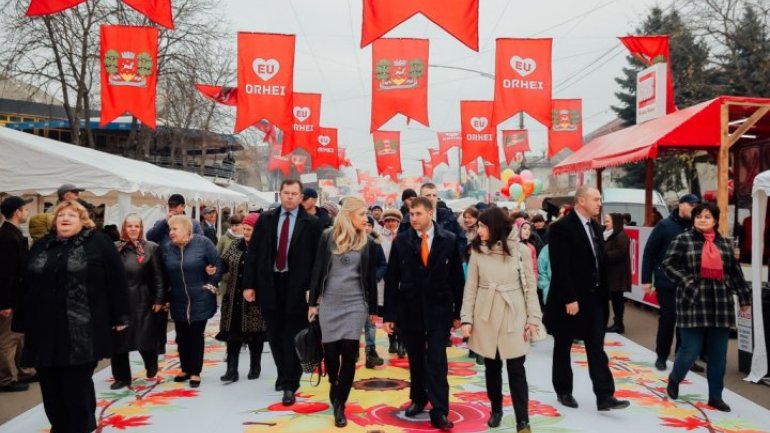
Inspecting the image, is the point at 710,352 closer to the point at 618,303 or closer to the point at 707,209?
the point at 707,209

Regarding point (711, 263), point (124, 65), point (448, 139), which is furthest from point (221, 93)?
point (448, 139)

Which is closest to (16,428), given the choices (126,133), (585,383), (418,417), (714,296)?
(418,417)

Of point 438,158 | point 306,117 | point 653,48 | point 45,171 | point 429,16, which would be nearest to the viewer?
point 429,16

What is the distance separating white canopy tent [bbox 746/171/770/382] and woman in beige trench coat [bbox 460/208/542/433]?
127 inches

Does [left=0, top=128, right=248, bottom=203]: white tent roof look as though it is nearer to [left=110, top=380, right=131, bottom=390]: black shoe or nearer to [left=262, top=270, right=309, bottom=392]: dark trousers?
[left=110, top=380, right=131, bottom=390]: black shoe

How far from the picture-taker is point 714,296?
5.86m

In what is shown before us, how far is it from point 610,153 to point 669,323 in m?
5.95

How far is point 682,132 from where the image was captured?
34.2ft

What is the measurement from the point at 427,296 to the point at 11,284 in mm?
3822

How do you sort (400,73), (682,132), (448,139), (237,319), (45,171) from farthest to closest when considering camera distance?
(448,139), (400,73), (45,171), (682,132), (237,319)

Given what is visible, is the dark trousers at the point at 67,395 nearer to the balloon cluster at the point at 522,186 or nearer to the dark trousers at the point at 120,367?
the dark trousers at the point at 120,367

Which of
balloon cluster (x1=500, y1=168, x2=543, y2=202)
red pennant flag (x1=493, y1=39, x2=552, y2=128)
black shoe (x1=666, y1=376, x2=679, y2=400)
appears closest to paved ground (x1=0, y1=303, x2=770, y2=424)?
black shoe (x1=666, y1=376, x2=679, y2=400)

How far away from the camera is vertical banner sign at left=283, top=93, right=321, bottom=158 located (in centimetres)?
2006

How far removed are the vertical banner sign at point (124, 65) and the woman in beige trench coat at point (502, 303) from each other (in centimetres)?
854
